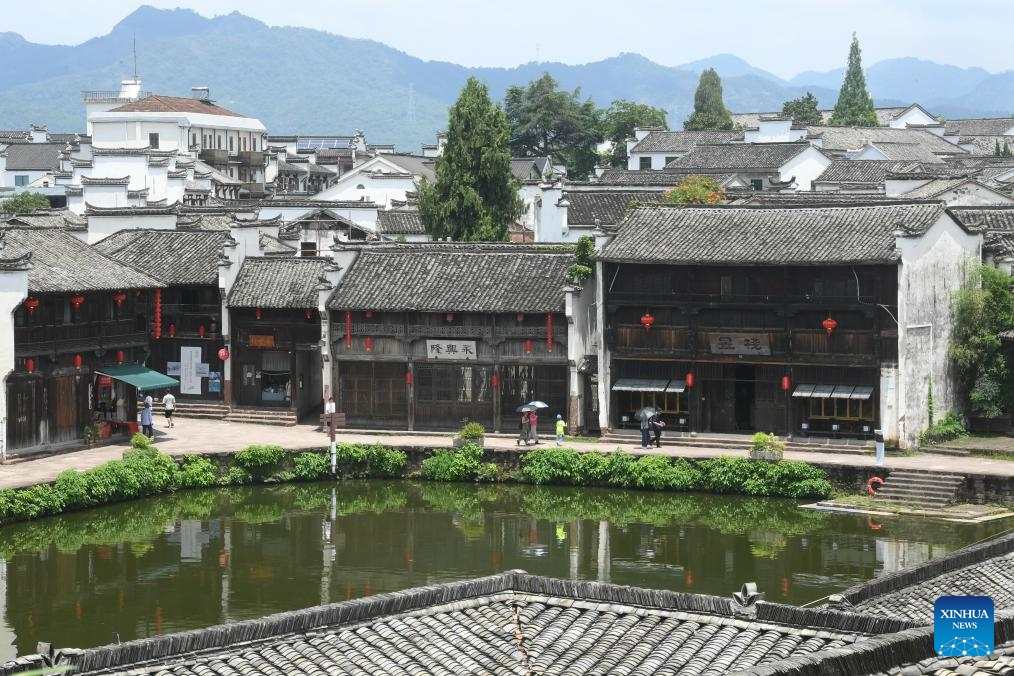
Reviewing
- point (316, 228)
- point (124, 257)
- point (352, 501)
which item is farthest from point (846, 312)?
point (316, 228)

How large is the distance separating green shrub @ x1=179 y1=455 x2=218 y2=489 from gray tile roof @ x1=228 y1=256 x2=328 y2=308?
8467 mm

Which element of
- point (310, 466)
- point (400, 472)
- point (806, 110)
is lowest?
point (400, 472)

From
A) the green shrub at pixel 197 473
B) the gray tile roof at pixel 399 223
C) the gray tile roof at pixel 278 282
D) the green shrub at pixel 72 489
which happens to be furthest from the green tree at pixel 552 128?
the green shrub at pixel 72 489

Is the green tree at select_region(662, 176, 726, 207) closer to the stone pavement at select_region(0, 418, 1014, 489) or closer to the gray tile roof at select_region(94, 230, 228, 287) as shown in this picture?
the gray tile roof at select_region(94, 230, 228, 287)

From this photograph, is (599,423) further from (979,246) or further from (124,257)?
(124,257)

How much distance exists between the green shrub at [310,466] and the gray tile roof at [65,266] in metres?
7.89

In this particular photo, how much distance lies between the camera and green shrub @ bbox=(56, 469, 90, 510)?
42938 mm

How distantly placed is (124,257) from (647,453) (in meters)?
21.6

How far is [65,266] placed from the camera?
49938mm

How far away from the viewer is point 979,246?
168 feet

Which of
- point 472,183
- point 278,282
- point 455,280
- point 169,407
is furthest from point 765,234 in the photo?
point 472,183

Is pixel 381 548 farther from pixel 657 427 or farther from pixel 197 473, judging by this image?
pixel 657 427

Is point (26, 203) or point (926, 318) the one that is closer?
point (926, 318)

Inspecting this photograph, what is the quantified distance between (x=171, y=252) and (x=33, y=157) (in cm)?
6539
